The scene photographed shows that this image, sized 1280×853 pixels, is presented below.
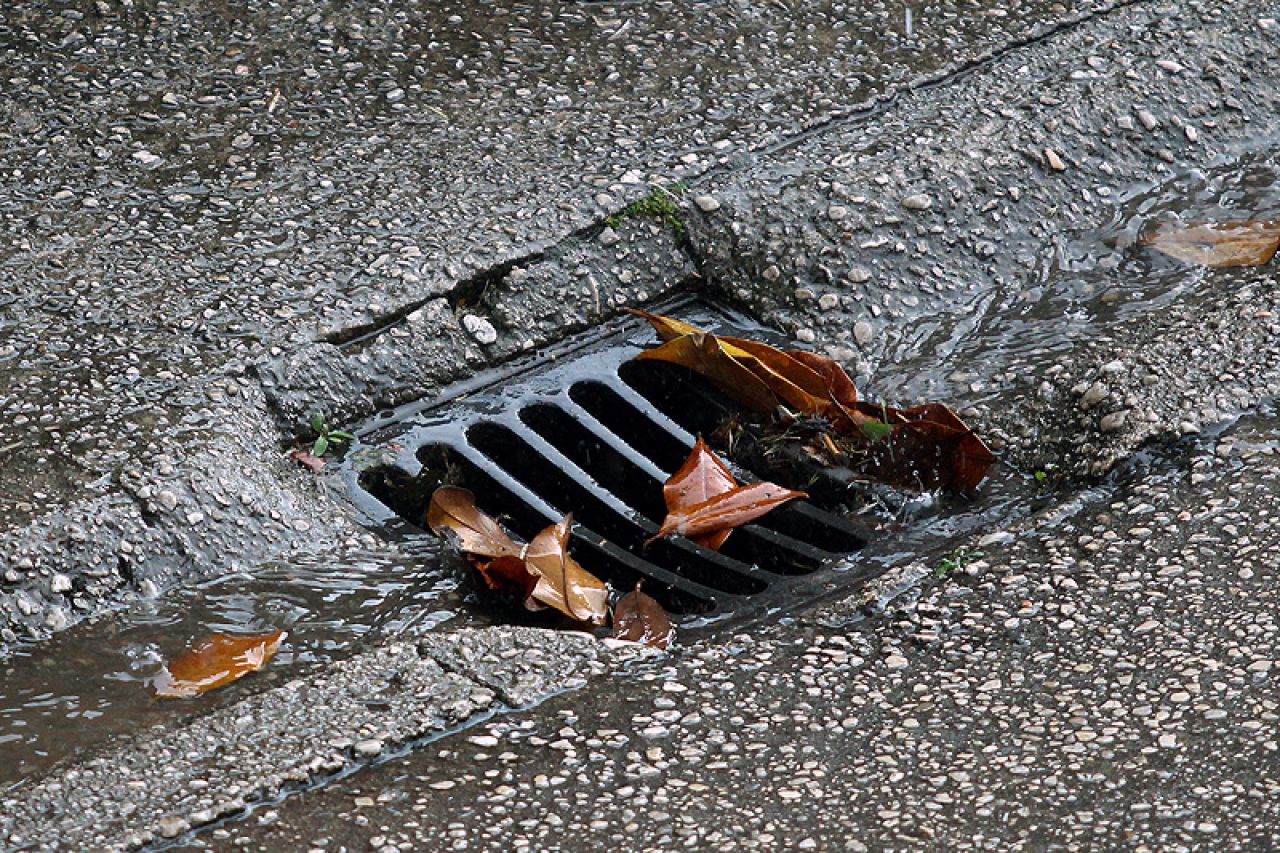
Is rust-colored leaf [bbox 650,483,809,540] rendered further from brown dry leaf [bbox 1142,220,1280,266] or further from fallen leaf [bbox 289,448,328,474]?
brown dry leaf [bbox 1142,220,1280,266]

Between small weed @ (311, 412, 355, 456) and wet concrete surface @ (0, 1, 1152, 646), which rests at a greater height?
wet concrete surface @ (0, 1, 1152, 646)

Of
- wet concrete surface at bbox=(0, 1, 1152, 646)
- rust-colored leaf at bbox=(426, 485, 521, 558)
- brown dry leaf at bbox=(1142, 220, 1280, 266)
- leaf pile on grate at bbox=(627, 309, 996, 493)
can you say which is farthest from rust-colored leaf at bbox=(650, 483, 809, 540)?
brown dry leaf at bbox=(1142, 220, 1280, 266)

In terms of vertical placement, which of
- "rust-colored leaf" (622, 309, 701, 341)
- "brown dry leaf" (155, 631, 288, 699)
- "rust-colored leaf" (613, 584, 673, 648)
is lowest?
"rust-colored leaf" (613, 584, 673, 648)

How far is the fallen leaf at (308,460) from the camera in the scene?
2289mm

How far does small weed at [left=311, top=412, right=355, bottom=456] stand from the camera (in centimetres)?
232

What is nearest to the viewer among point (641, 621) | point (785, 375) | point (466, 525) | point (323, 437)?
point (641, 621)

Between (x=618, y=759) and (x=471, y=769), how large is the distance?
0.59ft

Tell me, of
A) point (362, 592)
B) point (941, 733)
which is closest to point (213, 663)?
point (362, 592)

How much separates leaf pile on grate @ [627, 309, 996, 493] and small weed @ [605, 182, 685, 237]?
0.21 m

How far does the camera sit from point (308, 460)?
2.29 meters

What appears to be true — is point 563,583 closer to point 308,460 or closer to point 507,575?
point 507,575

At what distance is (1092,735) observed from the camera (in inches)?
68.7

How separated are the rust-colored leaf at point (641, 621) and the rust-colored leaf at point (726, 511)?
0.16 m

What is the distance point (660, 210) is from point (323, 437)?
77 cm
